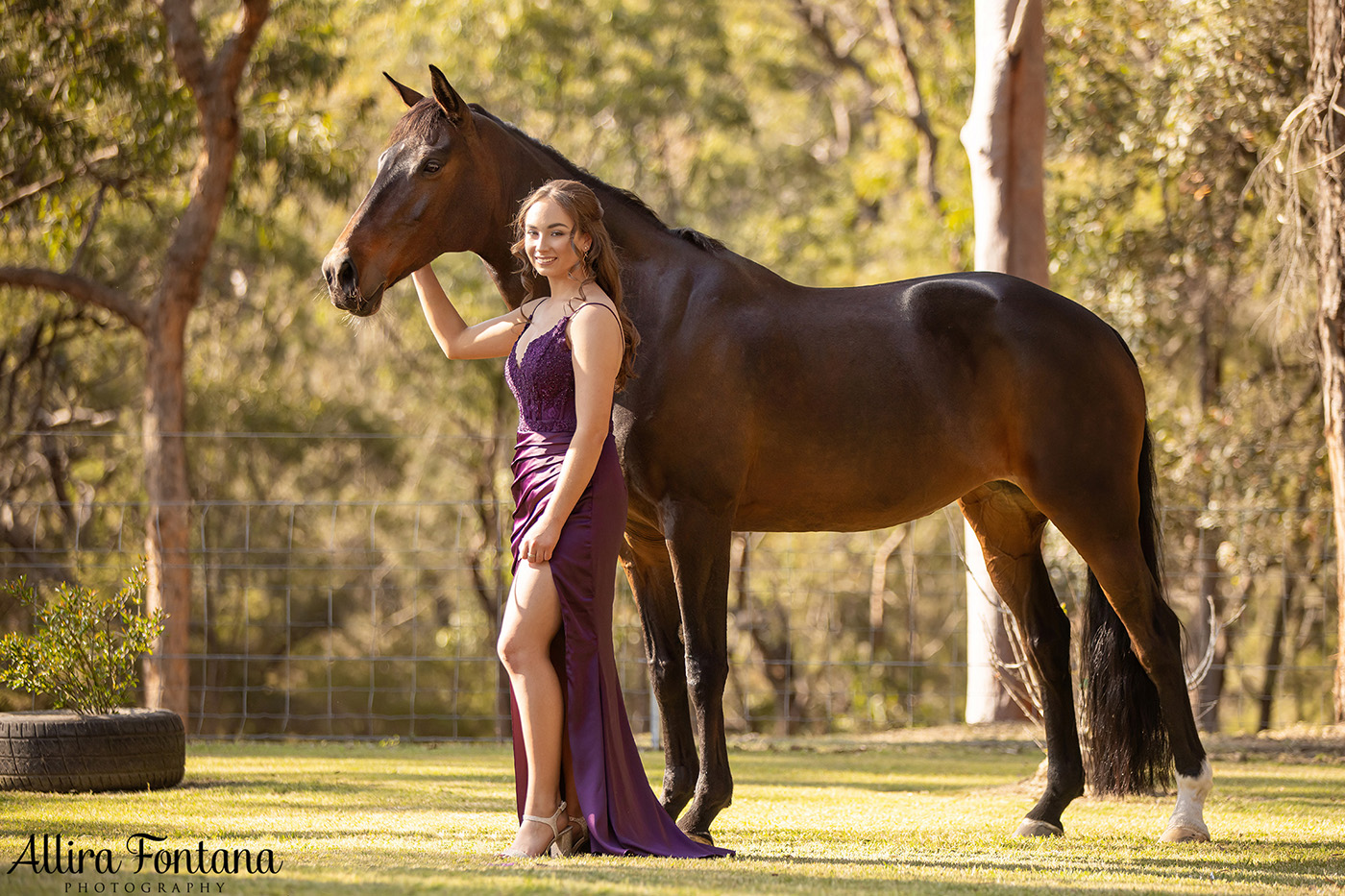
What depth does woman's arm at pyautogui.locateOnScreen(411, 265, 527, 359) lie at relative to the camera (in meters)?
3.89

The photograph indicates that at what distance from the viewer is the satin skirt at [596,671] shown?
352cm

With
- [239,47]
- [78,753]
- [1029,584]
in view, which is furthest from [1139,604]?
[239,47]

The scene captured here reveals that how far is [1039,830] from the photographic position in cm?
439

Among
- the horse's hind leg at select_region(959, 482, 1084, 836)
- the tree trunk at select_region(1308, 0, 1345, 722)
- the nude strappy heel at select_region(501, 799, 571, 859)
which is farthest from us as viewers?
the tree trunk at select_region(1308, 0, 1345, 722)

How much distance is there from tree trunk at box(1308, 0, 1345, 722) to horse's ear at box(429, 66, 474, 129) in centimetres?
641

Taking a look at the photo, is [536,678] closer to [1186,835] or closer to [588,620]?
[588,620]

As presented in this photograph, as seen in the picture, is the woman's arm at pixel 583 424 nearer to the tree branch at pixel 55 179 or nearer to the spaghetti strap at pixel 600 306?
the spaghetti strap at pixel 600 306

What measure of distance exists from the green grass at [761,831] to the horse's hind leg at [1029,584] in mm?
494

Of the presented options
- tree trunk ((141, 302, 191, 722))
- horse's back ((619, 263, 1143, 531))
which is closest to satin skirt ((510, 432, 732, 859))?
horse's back ((619, 263, 1143, 531))

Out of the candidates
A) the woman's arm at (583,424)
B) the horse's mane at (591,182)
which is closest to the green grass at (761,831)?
the woman's arm at (583,424)

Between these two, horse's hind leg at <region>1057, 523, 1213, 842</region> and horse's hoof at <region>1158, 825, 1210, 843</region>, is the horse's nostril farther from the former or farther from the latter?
horse's hoof at <region>1158, 825, 1210, 843</region>

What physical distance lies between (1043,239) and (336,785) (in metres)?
4.89

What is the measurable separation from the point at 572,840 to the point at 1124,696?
2175mm

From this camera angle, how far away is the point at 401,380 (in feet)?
59.7
